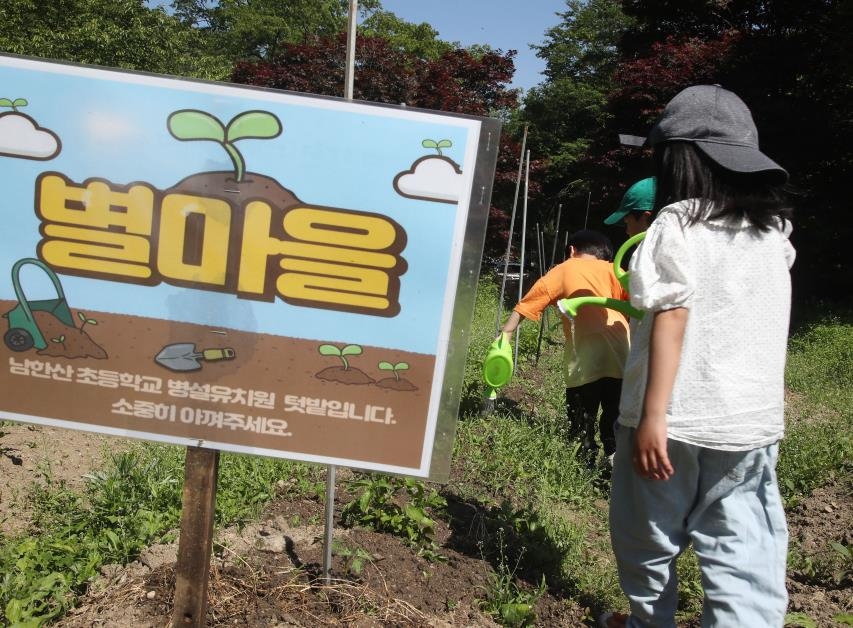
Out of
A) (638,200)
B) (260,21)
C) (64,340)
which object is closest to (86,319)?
(64,340)

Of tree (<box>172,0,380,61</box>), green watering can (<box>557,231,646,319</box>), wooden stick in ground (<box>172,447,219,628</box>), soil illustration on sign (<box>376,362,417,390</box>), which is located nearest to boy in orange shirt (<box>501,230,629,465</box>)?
green watering can (<box>557,231,646,319</box>)

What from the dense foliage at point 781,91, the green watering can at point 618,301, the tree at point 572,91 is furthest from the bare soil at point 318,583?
the tree at point 572,91

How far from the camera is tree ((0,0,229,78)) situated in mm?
13377

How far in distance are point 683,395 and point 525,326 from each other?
763 centimetres

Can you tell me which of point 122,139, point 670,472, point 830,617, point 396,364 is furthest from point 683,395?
point 122,139

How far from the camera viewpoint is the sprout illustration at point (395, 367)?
1.74 metres

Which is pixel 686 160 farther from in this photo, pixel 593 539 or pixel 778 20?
pixel 778 20

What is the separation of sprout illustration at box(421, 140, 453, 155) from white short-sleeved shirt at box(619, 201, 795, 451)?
1.91ft

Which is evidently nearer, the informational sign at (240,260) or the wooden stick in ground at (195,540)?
the informational sign at (240,260)

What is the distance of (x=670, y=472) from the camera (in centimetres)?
182

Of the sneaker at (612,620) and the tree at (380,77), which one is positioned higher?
the tree at (380,77)

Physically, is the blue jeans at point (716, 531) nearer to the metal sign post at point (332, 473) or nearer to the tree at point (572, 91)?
the metal sign post at point (332, 473)

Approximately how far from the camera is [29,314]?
69.4 inches

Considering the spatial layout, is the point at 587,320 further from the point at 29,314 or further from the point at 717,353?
the point at 29,314
